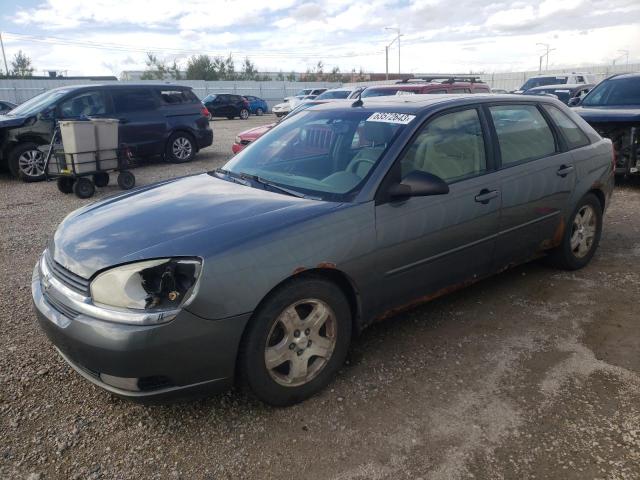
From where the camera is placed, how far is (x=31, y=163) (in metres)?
10.0

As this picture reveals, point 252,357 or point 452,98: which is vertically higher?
point 452,98

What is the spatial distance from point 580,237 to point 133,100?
927 centimetres

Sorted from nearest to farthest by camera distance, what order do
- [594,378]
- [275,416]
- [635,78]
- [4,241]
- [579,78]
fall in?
[275,416] < [594,378] < [4,241] < [635,78] < [579,78]

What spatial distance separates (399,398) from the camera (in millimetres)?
2934

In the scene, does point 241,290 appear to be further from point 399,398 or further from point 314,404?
point 399,398

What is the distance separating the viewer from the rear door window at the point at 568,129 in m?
4.42

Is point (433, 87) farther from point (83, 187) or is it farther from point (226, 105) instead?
point (226, 105)

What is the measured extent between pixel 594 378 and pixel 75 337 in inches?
112

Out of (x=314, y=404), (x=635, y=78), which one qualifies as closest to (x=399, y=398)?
(x=314, y=404)

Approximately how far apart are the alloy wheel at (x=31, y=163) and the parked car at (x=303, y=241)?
759 centimetres

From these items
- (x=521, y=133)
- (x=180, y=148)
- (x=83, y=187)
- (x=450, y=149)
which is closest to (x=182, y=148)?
(x=180, y=148)

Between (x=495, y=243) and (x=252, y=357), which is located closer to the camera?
(x=252, y=357)

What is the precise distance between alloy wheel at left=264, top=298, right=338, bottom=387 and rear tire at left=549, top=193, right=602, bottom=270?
2619mm

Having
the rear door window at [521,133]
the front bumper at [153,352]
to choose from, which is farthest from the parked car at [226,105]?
the front bumper at [153,352]
